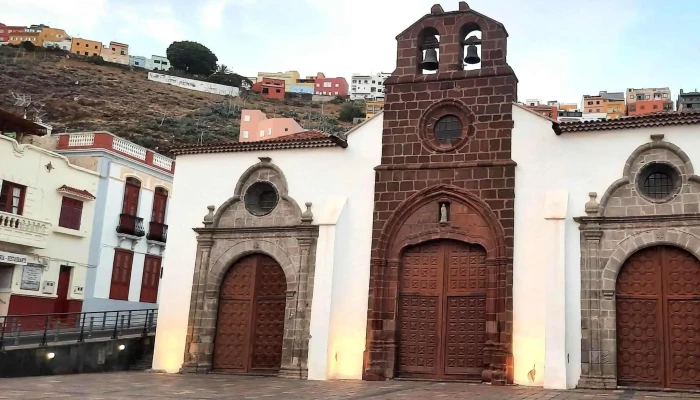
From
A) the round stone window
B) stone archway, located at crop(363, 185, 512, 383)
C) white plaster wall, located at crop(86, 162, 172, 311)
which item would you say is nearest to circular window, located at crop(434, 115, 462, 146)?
the round stone window

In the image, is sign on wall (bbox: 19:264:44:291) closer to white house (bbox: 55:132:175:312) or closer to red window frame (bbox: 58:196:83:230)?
red window frame (bbox: 58:196:83:230)

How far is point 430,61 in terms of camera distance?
682 inches

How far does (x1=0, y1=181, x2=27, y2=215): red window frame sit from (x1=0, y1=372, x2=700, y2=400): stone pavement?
358 inches

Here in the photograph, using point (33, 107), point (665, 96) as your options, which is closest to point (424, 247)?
point (33, 107)

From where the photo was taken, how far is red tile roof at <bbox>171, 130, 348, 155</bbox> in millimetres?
17516

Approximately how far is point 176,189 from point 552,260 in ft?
32.5

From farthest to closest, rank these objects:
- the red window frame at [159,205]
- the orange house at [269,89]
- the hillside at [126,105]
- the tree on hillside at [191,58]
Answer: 1. the tree on hillside at [191,58]
2. the orange house at [269,89]
3. the hillside at [126,105]
4. the red window frame at [159,205]

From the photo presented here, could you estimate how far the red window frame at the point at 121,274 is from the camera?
1049 inches

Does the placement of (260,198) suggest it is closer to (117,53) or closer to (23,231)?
(23,231)

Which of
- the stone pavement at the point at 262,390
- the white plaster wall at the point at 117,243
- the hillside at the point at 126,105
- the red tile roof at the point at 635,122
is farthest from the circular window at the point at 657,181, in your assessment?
the hillside at the point at 126,105

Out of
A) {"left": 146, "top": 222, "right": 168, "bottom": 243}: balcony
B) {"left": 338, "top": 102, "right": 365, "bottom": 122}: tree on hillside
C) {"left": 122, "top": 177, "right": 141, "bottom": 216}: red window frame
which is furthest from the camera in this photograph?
{"left": 338, "top": 102, "right": 365, "bottom": 122}: tree on hillside

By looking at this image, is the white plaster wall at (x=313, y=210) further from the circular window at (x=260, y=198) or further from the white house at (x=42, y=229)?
the white house at (x=42, y=229)

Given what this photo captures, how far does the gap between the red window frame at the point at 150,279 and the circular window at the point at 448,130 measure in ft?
51.5

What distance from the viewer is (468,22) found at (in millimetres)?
16984
